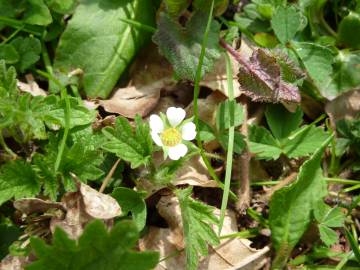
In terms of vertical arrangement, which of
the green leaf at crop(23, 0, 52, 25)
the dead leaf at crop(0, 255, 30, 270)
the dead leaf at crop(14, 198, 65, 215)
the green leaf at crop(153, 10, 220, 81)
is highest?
the green leaf at crop(153, 10, 220, 81)

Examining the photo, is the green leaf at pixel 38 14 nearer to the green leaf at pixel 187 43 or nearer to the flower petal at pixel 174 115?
the green leaf at pixel 187 43

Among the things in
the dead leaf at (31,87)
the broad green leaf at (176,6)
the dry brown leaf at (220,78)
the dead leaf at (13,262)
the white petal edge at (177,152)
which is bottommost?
the dead leaf at (13,262)

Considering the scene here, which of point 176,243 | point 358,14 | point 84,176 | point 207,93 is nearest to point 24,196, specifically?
point 84,176

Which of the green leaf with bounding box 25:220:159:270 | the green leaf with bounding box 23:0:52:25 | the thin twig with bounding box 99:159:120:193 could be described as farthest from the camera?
the green leaf with bounding box 23:0:52:25

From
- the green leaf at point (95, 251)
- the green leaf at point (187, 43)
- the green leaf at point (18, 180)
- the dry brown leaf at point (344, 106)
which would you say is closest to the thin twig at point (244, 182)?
the green leaf at point (187, 43)

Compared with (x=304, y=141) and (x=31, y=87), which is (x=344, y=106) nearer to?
(x=304, y=141)

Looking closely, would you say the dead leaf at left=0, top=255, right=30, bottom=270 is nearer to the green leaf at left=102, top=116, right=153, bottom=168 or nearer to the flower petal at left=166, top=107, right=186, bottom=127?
the green leaf at left=102, top=116, right=153, bottom=168

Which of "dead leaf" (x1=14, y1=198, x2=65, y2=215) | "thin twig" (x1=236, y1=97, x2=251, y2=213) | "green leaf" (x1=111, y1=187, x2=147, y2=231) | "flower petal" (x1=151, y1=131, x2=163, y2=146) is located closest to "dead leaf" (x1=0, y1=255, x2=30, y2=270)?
"dead leaf" (x1=14, y1=198, x2=65, y2=215)
